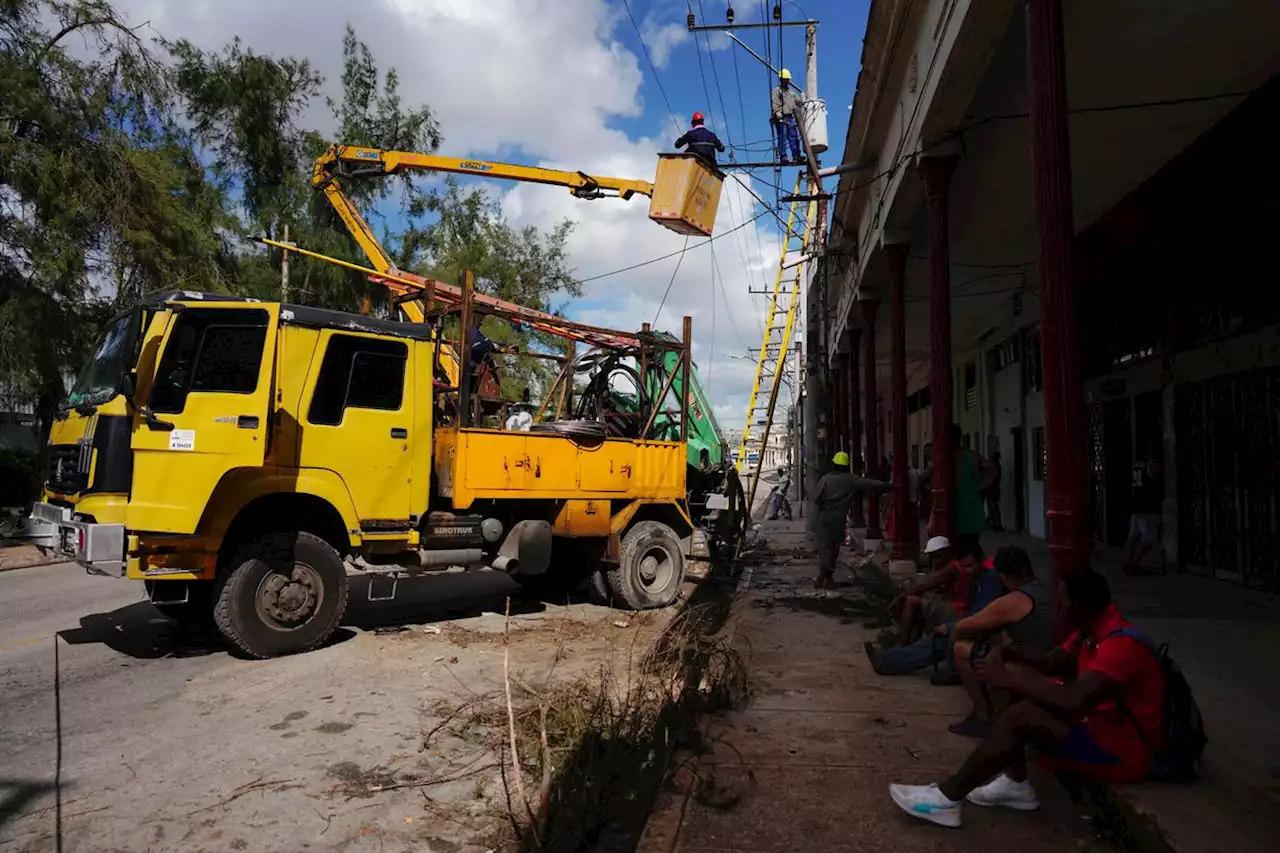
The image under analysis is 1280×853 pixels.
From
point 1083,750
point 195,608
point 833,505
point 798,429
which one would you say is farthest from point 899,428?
point 798,429

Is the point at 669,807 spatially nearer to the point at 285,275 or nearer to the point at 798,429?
the point at 285,275

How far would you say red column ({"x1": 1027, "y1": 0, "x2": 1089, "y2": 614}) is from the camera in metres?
4.51

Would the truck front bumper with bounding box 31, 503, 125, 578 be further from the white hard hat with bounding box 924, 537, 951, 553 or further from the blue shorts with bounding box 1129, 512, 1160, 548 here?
the blue shorts with bounding box 1129, 512, 1160, 548

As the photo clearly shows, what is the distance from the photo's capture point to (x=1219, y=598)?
24.7ft

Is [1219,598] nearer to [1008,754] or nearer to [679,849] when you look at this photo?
[1008,754]

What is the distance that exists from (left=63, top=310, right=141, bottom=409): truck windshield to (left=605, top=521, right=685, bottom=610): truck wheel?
506cm

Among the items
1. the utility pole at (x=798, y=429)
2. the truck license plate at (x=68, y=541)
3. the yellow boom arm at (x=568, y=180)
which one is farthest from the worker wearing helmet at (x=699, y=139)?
the utility pole at (x=798, y=429)

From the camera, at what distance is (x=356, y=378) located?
7.38 meters

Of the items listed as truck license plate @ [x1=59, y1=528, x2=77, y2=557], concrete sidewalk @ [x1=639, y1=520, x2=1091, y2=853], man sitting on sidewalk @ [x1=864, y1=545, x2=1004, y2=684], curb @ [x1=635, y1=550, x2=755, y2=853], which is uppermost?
truck license plate @ [x1=59, y1=528, x2=77, y2=557]

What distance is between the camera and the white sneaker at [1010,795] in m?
3.29

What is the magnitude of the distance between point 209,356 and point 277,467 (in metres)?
1.02

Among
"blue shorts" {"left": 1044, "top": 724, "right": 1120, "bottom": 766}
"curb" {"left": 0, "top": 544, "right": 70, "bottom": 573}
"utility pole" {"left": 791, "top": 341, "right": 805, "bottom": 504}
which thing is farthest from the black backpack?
"utility pole" {"left": 791, "top": 341, "right": 805, "bottom": 504}

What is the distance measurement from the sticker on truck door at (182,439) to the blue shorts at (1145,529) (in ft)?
30.3

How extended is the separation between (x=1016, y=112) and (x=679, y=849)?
7276mm
